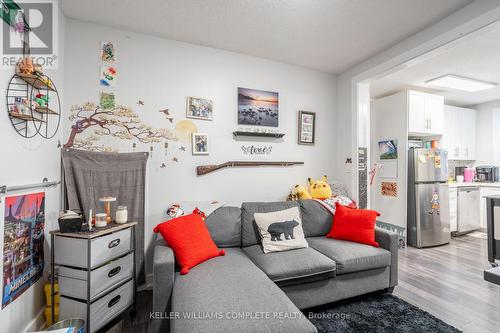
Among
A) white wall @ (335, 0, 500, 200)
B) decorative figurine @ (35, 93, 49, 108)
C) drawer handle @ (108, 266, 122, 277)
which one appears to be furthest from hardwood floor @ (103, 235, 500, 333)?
decorative figurine @ (35, 93, 49, 108)

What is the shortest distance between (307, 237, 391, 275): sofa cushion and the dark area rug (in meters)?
0.31

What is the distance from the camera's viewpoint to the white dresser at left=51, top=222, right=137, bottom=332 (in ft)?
5.17

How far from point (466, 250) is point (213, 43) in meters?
4.63

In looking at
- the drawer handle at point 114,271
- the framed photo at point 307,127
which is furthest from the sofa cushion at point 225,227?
the framed photo at point 307,127

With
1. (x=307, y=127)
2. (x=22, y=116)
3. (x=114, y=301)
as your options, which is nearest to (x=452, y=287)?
(x=307, y=127)

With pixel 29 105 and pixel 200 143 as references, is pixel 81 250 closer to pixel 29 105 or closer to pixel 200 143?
pixel 29 105

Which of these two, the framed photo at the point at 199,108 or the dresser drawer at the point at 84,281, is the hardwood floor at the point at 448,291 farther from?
the framed photo at the point at 199,108

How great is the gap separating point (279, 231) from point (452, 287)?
6.27 ft

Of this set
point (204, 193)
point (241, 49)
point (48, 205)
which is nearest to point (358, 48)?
point (241, 49)

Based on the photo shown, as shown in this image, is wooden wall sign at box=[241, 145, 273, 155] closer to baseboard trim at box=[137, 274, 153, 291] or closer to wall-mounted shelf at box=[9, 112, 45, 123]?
baseboard trim at box=[137, 274, 153, 291]

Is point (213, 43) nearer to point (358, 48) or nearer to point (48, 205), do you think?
point (358, 48)

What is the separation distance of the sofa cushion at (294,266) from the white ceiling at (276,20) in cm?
216

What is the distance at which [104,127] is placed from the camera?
7.33 ft

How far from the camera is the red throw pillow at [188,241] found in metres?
1.80
